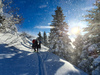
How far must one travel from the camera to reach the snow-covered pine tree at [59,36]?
13250 mm

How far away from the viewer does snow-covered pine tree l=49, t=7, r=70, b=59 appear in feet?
43.5

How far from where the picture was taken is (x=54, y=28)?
14867 millimetres

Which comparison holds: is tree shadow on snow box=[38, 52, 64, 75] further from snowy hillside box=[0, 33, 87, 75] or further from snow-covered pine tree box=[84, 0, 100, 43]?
snow-covered pine tree box=[84, 0, 100, 43]

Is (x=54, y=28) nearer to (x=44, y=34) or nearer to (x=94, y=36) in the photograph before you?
(x=94, y=36)

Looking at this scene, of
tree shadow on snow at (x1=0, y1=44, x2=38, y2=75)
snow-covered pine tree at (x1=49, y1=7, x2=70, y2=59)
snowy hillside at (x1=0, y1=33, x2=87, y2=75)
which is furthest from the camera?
snow-covered pine tree at (x1=49, y1=7, x2=70, y2=59)

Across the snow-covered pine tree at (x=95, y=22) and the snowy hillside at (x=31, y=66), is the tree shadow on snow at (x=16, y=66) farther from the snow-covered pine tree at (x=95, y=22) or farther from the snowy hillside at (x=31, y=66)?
the snow-covered pine tree at (x=95, y=22)

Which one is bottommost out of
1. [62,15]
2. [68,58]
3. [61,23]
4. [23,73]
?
[68,58]

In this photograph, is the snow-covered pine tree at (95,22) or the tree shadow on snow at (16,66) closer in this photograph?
the tree shadow on snow at (16,66)

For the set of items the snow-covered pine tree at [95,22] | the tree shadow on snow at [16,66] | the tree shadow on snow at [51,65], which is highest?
the snow-covered pine tree at [95,22]

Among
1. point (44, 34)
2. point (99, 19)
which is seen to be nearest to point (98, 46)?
point (99, 19)

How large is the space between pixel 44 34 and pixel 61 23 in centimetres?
2800

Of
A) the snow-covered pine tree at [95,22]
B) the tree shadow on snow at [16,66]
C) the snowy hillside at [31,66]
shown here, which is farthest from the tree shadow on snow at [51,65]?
the snow-covered pine tree at [95,22]

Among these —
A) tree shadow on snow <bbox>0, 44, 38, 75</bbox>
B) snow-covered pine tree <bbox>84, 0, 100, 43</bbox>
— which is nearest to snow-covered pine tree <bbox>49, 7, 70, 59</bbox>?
snow-covered pine tree <bbox>84, 0, 100, 43</bbox>

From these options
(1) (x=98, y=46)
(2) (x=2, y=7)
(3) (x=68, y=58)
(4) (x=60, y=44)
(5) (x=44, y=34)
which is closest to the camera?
(1) (x=98, y=46)
